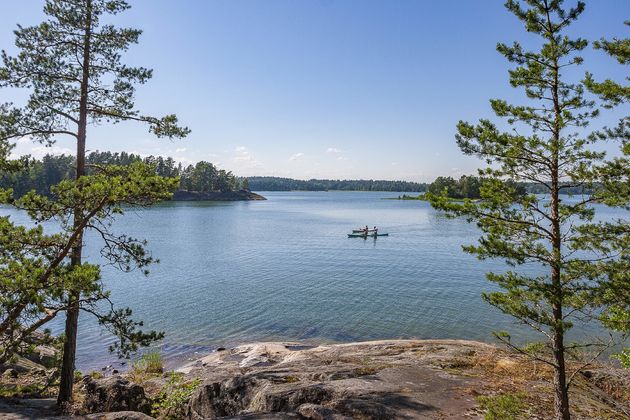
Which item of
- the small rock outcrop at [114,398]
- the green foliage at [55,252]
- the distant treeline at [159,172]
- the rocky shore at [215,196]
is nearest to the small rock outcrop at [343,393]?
the small rock outcrop at [114,398]

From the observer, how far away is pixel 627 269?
8078mm

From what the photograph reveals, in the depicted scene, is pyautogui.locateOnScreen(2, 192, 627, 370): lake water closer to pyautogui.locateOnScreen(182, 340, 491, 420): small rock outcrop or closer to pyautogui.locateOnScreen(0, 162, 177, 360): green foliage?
pyautogui.locateOnScreen(182, 340, 491, 420): small rock outcrop

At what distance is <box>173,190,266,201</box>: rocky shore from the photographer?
500 feet

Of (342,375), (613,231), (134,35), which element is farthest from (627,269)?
(134,35)

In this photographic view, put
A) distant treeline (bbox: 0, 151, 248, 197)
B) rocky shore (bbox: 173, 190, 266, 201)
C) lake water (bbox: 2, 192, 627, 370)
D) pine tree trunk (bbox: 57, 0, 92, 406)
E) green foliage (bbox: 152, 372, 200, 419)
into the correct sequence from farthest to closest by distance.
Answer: rocky shore (bbox: 173, 190, 266, 201), distant treeline (bbox: 0, 151, 248, 197), lake water (bbox: 2, 192, 627, 370), pine tree trunk (bbox: 57, 0, 92, 406), green foliage (bbox: 152, 372, 200, 419)

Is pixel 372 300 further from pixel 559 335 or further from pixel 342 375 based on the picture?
pixel 559 335

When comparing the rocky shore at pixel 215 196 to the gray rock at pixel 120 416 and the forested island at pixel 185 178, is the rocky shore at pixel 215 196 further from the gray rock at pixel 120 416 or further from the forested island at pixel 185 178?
the gray rock at pixel 120 416

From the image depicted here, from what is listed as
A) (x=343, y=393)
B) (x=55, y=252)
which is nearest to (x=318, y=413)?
(x=343, y=393)

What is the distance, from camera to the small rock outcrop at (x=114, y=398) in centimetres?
1152

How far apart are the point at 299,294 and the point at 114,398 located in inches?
859

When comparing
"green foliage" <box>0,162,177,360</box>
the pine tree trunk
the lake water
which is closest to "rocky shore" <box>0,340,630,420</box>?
the pine tree trunk

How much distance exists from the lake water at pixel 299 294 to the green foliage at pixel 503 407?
14.9 feet

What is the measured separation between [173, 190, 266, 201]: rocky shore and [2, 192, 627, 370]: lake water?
9650cm

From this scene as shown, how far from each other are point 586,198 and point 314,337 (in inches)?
745
